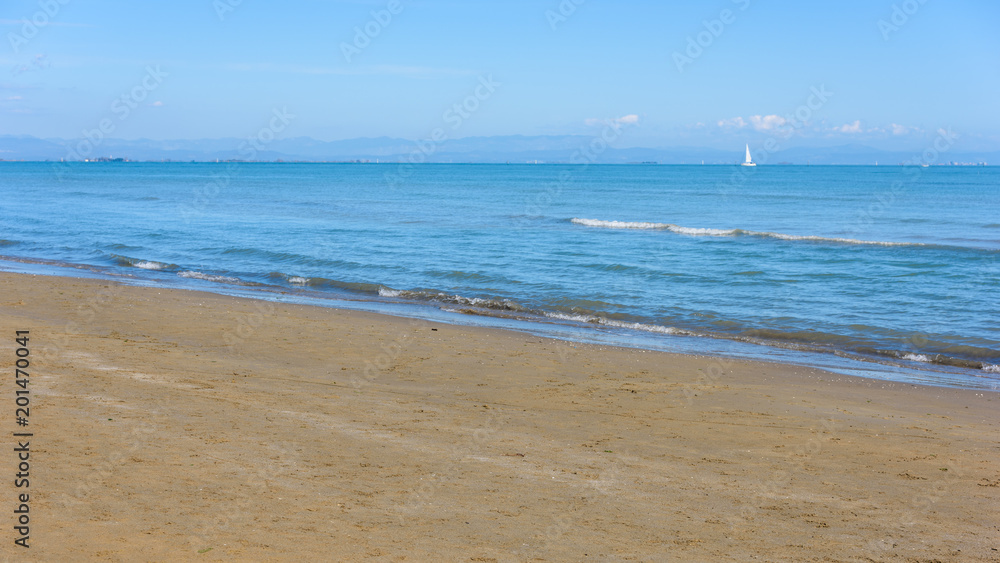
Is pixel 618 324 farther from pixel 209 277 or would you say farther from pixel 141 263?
pixel 141 263

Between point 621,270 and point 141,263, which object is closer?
point 621,270

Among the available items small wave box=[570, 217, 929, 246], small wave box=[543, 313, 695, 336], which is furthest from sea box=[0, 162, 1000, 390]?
small wave box=[570, 217, 929, 246]

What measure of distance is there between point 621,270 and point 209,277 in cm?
1247

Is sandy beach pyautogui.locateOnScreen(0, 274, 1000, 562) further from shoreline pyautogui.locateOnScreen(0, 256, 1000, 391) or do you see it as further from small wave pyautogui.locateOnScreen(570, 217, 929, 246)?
small wave pyautogui.locateOnScreen(570, 217, 929, 246)

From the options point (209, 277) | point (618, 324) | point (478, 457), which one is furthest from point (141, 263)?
point (478, 457)

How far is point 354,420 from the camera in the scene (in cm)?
777

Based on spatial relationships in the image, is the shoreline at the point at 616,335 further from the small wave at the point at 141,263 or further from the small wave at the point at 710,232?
the small wave at the point at 710,232

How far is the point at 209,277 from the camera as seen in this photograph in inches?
858

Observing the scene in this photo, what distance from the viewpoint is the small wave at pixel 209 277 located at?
839 inches

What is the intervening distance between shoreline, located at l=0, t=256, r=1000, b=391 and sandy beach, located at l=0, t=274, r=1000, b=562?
3.35ft

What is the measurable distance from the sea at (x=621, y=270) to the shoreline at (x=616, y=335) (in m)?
0.06

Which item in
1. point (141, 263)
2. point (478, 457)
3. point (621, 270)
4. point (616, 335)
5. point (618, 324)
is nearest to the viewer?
point (478, 457)

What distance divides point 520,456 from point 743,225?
35758 mm

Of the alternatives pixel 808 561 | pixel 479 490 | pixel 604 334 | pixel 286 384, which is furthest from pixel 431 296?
pixel 808 561
